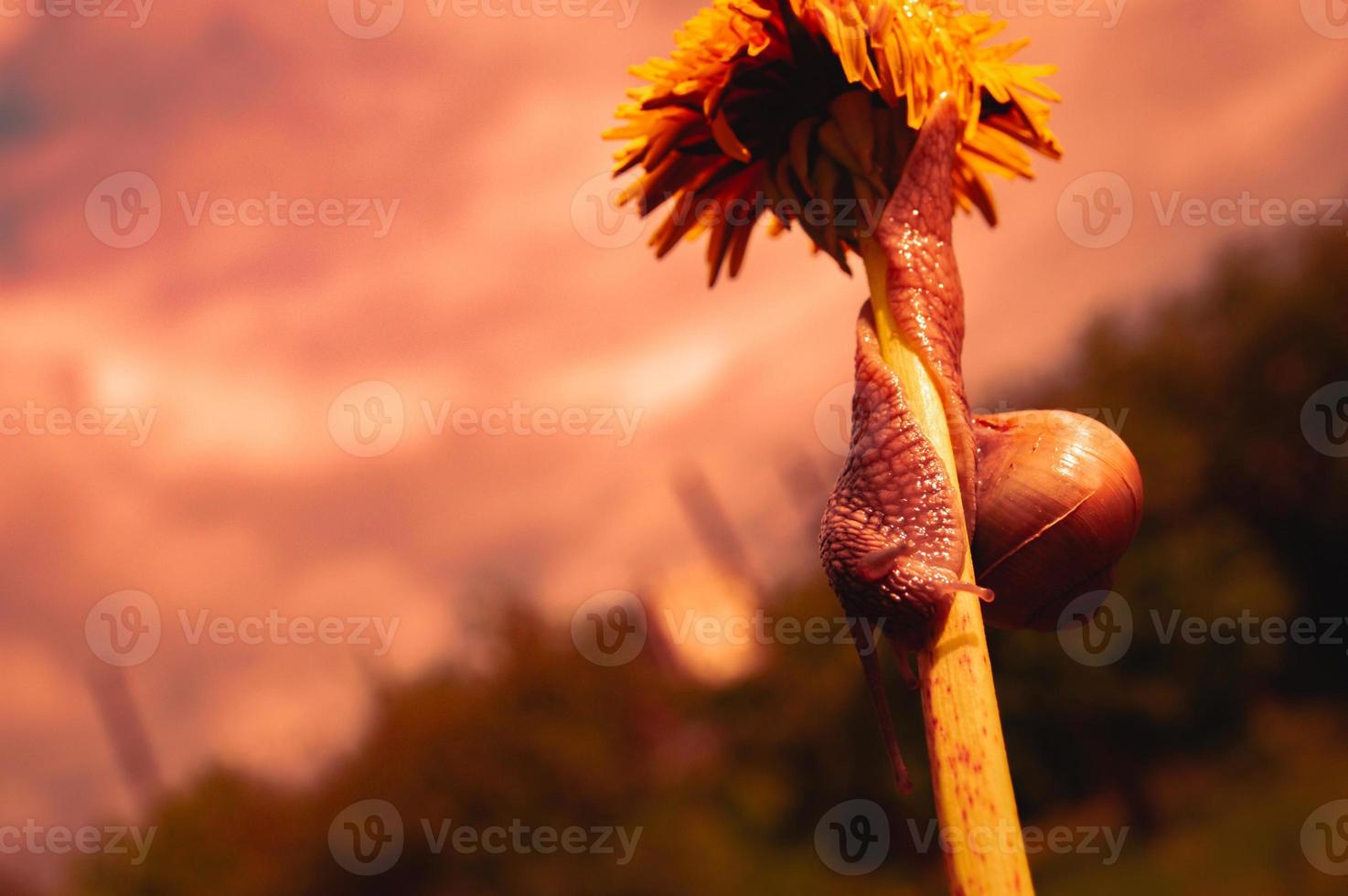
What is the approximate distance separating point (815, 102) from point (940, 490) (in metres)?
1.08

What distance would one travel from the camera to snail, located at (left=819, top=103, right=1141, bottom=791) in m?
2.16

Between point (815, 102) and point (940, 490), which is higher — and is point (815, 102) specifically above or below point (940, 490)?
above

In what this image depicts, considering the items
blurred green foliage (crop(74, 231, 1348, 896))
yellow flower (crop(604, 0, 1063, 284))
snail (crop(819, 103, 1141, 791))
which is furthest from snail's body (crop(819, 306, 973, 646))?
blurred green foliage (crop(74, 231, 1348, 896))

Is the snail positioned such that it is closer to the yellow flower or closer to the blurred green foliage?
the yellow flower

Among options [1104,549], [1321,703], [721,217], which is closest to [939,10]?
[721,217]

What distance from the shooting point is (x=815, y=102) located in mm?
2516

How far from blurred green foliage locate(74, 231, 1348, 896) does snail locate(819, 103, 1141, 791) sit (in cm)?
2033

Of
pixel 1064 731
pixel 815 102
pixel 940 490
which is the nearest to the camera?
pixel 940 490

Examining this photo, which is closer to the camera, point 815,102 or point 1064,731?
point 815,102

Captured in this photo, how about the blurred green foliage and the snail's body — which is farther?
the blurred green foliage

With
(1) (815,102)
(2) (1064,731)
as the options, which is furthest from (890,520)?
(2) (1064,731)

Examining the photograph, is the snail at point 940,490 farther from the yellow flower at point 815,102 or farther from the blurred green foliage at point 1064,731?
the blurred green foliage at point 1064,731

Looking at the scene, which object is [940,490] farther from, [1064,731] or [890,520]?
[1064,731]

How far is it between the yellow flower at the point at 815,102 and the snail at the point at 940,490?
0.11 metres
